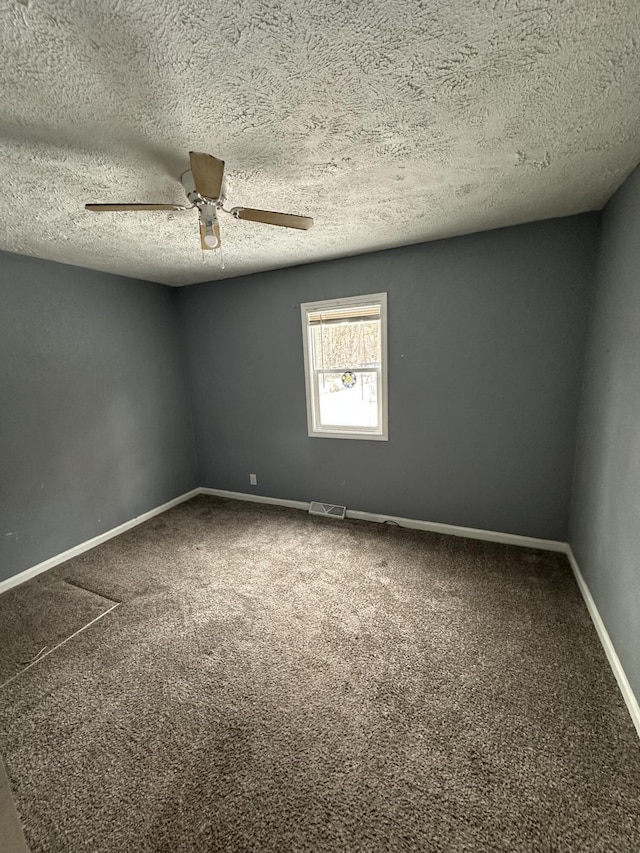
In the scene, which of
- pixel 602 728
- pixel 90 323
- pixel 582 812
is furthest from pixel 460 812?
pixel 90 323

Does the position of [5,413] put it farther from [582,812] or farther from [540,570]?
[540,570]

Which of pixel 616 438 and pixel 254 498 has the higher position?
pixel 616 438

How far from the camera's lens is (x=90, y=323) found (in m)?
2.96

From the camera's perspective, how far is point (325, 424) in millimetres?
3367

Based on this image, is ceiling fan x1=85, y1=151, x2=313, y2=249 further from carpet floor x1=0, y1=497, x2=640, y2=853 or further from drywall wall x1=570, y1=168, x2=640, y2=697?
carpet floor x1=0, y1=497, x2=640, y2=853

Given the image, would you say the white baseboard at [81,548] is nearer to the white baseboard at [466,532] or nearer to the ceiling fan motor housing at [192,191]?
the white baseboard at [466,532]

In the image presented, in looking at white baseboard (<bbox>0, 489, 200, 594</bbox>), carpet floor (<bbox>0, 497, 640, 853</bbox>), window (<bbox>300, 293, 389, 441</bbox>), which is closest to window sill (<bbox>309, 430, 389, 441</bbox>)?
window (<bbox>300, 293, 389, 441</bbox>)

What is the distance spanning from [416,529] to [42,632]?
276 cm

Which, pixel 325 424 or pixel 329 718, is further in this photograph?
pixel 325 424

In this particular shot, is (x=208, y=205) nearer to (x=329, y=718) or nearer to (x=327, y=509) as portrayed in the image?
(x=329, y=718)

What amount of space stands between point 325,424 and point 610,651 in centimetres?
247

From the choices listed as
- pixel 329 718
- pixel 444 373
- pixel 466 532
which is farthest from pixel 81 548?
pixel 444 373

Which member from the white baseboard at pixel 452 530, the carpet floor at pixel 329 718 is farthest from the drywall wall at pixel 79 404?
the white baseboard at pixel 452 530

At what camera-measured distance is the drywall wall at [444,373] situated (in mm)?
2375
